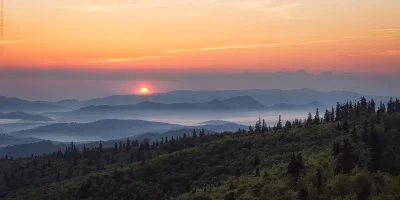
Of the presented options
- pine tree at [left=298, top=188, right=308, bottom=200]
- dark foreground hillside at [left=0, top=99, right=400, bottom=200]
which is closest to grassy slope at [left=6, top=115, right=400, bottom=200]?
dark foreground hillside at [left=0, top=99, right=400, bottom=200]

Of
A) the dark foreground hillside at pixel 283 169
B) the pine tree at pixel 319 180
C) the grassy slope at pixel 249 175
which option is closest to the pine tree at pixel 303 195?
the dark foreground hillside at pixel 283 169

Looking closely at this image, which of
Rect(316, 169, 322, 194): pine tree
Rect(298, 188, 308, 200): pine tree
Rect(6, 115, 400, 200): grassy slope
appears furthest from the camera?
Rect(316, 169, 322, 194): pine tree

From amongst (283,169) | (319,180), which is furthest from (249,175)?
(319,180)

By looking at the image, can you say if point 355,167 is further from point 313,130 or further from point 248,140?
point 248,140

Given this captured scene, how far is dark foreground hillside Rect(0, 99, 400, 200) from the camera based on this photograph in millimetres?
47925

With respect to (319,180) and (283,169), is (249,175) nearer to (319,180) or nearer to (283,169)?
(283,169)

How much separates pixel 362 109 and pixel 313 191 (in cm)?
12701

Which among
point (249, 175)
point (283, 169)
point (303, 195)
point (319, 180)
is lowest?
point (249, 175)

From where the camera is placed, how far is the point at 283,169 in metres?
67.6

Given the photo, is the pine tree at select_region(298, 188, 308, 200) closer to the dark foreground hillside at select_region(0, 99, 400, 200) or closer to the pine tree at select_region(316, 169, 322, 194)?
the dark foreground hillside at select_region(0, 99, 400, 200)

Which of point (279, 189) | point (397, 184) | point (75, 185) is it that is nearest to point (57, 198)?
point (75, 185)

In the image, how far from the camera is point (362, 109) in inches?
6467

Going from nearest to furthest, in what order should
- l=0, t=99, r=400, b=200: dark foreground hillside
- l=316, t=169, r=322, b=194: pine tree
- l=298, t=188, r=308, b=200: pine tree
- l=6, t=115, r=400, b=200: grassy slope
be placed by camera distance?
l=298, t=188, r=308, b=200: pine tree
l=6, t=115, r=400, b=200: grassy slope
l=316, t=169, r=322, b=194: pine tree
l=0, t=99, r=400, b=200: dark foreground hillside

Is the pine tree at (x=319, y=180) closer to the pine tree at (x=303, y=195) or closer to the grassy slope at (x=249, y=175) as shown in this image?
the grassy slope at (x=249, y=175)
